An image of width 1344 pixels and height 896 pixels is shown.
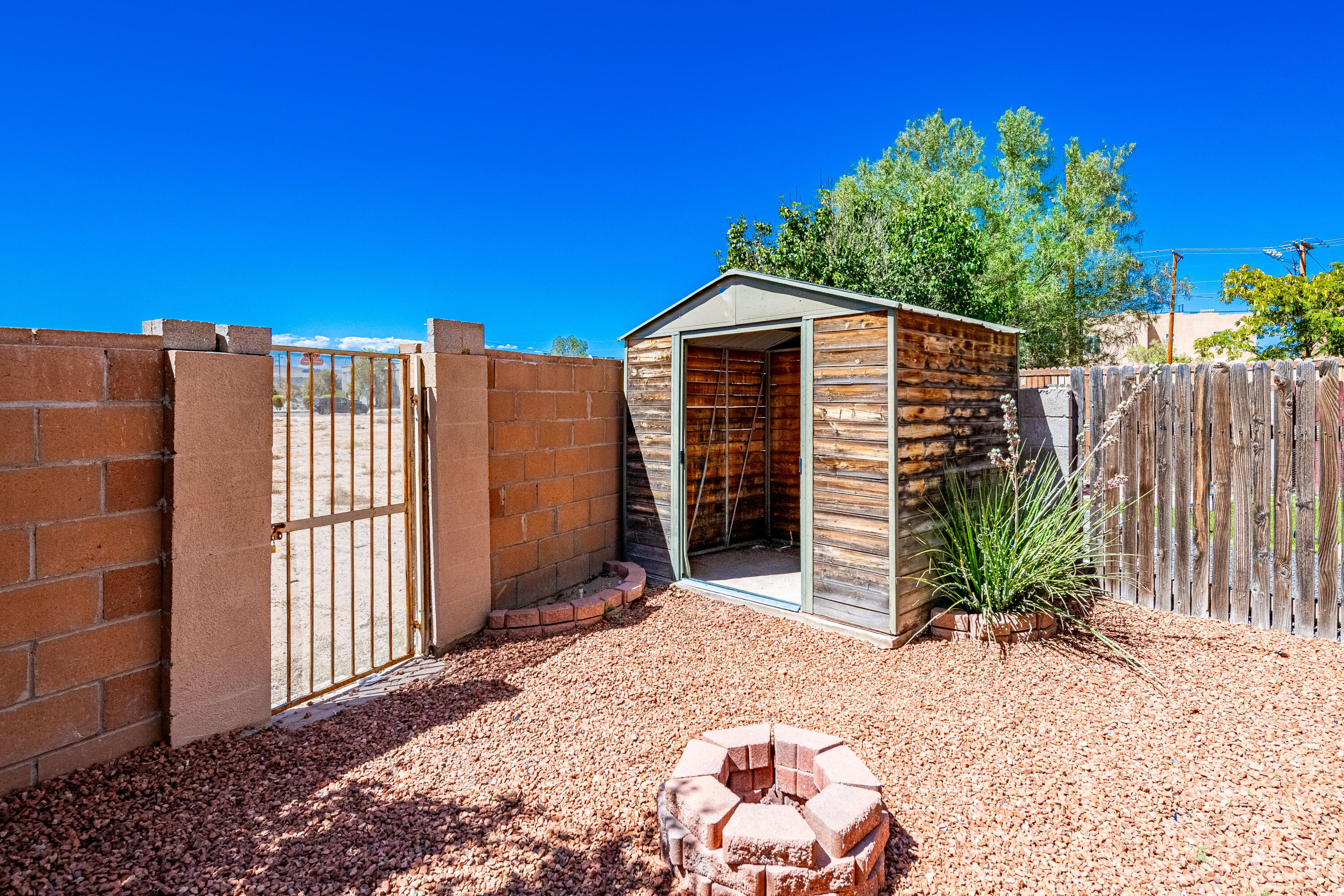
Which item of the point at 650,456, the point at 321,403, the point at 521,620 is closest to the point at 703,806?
the point at 521,620

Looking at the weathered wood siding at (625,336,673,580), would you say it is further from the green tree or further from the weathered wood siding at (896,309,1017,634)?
the green tree

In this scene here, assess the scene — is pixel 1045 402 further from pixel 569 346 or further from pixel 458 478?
pixel 569 346

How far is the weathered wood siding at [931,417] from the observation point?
13.3ft

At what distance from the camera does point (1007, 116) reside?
17.8 m

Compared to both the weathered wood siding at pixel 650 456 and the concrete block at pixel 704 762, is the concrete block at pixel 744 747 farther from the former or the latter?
the weathered wood siding at pixel 650 456

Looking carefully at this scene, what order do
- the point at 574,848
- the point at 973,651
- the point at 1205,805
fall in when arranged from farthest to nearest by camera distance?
1. the point at 973,651
2. the point at 1205,805
3. the point at 574,848

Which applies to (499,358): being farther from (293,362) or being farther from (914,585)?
(914,585)

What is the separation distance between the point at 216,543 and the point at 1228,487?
19.4ft

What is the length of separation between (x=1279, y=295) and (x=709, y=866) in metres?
19.2

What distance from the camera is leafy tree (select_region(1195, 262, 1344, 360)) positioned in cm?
1359

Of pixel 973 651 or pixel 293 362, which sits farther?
pixel 973 651

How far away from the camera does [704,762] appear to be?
2168 millimetres

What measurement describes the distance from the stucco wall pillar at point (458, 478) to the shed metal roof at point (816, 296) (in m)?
1.65

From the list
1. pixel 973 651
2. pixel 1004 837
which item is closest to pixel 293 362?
pixel 1004 837
